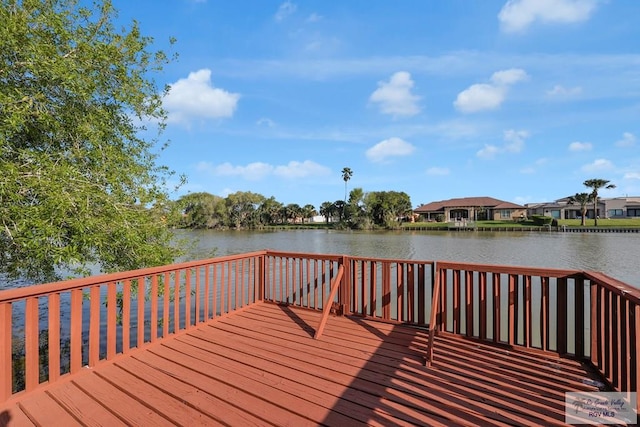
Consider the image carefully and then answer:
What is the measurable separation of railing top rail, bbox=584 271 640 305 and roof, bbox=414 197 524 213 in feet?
180

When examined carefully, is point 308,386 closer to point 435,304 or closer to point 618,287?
point 435,304

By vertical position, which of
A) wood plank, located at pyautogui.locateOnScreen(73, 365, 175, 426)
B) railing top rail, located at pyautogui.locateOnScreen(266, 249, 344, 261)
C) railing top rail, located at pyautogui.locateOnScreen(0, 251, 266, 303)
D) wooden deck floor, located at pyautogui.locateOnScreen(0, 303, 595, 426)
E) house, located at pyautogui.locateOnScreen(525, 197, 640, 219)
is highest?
house, located at pyautogui.locateOnScreen(525, 197, 640, 219)

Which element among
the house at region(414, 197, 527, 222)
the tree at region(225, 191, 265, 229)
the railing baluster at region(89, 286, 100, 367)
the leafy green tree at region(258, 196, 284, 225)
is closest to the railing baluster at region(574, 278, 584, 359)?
the railing baluster at region(89, 286, 100, 367)

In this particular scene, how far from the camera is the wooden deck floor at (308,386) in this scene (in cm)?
175

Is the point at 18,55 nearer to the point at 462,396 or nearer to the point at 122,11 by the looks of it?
the point at 122,11

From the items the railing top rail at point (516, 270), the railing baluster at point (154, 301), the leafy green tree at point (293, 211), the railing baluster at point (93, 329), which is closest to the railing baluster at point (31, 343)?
the railing baluster at point (93, 329)

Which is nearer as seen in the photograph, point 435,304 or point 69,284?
point 69,284

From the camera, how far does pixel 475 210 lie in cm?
5091

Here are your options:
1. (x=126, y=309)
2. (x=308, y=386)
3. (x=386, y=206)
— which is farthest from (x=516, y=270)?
(x=386, y=206)

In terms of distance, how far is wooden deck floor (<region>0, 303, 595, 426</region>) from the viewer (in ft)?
5.75

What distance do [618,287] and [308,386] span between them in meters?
2.11

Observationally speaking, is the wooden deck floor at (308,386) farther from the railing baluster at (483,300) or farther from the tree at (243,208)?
the tree at (243,208)

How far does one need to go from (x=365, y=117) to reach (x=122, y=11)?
14356mm

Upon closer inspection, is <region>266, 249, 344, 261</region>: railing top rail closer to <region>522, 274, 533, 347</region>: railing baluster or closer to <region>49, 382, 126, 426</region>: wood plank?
<region>522, 274, 533, 347</region>: railing baluster
